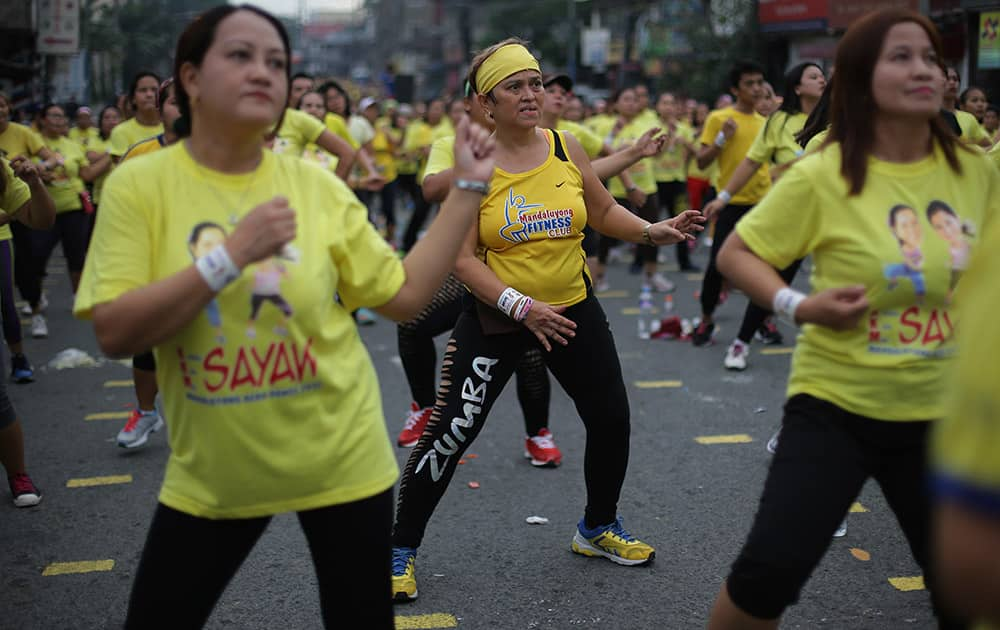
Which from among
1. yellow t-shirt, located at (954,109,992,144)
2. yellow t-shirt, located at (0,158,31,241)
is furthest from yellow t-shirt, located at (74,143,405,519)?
yellow t-shirt, located at (954,109,992,144)

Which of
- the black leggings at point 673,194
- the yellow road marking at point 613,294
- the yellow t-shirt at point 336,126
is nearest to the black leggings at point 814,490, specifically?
the yellow t-shirt at point 336,126

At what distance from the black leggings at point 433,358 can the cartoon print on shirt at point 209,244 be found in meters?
3.56

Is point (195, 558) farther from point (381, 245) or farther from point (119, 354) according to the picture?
point (381, 245)

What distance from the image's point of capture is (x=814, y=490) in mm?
2703

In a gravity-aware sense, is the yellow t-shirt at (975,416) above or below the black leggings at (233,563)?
above

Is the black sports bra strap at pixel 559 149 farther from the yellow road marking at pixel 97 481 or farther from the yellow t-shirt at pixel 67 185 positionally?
the yellow t-shirt at pixel 67 185

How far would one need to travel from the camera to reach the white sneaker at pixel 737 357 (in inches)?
323

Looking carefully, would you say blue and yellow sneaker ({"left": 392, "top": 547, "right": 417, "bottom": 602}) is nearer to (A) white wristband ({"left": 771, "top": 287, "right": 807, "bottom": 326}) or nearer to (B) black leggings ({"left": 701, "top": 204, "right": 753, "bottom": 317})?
(A) white wristband ({"left": 771, "top": 287, "right": 807, "bottom": 326})

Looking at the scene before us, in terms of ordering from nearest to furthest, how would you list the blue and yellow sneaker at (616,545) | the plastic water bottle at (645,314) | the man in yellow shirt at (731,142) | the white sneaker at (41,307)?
the blue and yellow sneaker at (616,545) → the man in yellow shirt at (731,142) → the plastic water bottle at (645,314) → the white sneaker at (41,307)

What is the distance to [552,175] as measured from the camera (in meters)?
4.29

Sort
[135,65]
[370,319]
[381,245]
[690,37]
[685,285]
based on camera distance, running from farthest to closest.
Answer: [135,65] → [690,37] → [685,285] → [370,319] → [381,245]

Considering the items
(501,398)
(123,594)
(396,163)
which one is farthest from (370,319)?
(396,163)

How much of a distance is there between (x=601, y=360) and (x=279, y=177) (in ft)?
6.36

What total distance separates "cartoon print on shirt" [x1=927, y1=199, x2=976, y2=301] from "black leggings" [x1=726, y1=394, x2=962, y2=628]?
0.40 metres
